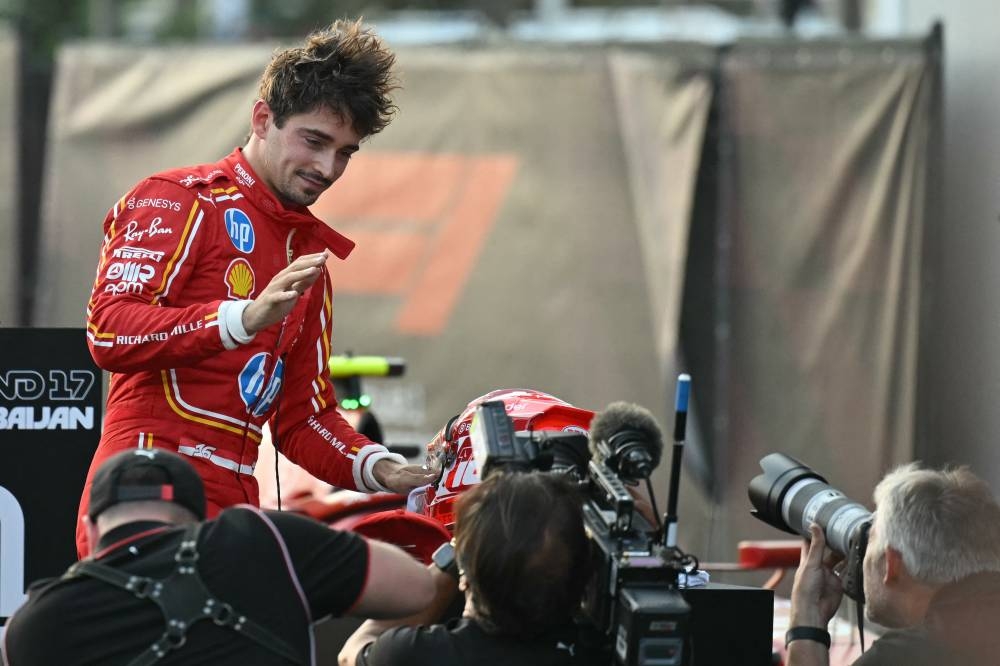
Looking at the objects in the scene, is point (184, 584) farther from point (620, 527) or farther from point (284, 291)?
point (620, 527)

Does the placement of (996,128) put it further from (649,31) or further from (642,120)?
(649,31)

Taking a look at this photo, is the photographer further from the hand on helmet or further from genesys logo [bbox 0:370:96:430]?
genesys logo [bbox 0:370:96:430]

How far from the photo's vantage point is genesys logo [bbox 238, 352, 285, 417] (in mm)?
3109

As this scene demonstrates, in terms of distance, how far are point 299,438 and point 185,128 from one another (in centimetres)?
489

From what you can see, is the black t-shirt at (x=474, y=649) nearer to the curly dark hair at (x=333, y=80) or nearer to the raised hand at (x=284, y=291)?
the raised hand at (x=284, y=291)

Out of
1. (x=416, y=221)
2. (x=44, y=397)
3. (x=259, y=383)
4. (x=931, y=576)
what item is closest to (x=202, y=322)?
(x=259, y=383)

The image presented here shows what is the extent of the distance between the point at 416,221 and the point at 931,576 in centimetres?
524

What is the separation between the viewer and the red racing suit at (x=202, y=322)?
285 cm

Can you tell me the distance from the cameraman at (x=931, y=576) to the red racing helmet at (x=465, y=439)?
0.76 m

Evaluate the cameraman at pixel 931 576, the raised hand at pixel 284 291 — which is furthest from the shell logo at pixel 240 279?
the cameraman at pixel 931 576

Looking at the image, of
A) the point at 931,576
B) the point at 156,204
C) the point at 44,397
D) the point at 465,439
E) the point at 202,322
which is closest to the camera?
the point at 931,576

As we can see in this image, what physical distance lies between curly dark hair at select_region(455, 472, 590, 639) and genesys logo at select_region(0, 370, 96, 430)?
→ 1387mm

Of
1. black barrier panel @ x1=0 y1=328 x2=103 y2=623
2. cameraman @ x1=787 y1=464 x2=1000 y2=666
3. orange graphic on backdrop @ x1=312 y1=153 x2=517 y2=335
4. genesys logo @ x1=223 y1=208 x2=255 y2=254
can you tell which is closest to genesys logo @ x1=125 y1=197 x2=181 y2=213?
genesys logo @ x1=223 y1=208 x2=255 y2=254

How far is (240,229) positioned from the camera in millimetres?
3113
